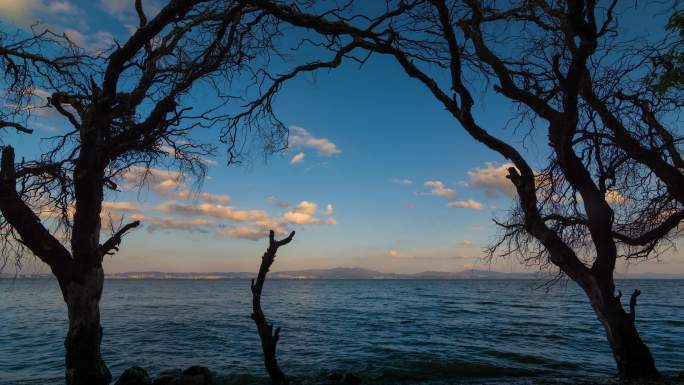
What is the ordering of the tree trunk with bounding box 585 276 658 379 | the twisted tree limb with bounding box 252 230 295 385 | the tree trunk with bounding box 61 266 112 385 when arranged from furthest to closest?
A: 1. the twisted tree limb with bounding box 252 230 295 385
2. the tree trunk with bounding box 61 266 112 385
3. the tree trunk with bounding box 585 276 658 379

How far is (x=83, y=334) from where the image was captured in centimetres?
859

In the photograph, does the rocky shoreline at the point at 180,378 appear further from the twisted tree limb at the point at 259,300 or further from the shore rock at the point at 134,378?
the twisted tree limb at the point at 259,300

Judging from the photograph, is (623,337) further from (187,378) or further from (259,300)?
(187,378)

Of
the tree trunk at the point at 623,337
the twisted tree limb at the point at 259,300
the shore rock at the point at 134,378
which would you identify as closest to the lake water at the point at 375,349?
the tree trunk at the point at 623,337

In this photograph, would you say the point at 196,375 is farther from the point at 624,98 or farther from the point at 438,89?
the point at 624,98

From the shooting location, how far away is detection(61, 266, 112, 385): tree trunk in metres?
8.54

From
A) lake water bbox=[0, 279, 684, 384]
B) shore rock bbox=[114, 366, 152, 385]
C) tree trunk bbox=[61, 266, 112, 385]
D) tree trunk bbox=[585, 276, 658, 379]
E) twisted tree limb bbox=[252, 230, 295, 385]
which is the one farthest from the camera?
lake water bbox=[0, 279, 684, 384]

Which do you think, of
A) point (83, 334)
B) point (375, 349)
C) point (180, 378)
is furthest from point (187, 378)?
point (375, 349)

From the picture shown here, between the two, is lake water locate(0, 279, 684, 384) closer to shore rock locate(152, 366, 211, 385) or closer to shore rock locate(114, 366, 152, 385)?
shore rock locate(152, 366, 211, 385)

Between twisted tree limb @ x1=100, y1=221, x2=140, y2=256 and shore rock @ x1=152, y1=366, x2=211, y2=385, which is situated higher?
twisted tree limb @ x1=100, y1=221, x2=140, y2=256

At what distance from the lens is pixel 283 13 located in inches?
260

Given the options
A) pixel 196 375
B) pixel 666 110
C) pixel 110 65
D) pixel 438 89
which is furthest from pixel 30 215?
pixel 666 110

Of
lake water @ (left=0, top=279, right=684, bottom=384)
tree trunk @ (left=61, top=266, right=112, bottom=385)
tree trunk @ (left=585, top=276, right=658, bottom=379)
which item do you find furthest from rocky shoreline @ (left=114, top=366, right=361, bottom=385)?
tree trunk @ (left=585, top=276, right=658, bottom=379)

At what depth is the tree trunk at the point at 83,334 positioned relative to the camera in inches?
336
